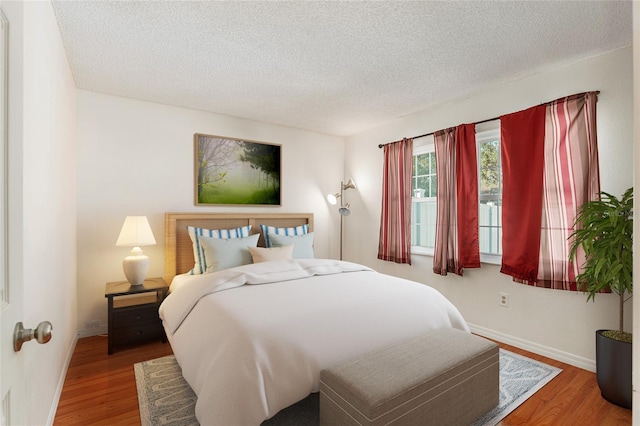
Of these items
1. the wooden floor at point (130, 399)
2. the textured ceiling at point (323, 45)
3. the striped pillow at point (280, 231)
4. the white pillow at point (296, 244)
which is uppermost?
the textured ceiling at point (323, 45)

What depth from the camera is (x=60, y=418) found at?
1.88 meters

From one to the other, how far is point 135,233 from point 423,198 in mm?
3095

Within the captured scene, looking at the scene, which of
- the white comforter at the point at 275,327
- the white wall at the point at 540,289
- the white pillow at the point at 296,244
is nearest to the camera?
the white comforter at the point at 275,327

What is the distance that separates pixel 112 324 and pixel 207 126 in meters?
2.26

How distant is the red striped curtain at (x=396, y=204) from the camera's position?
12.6 ft

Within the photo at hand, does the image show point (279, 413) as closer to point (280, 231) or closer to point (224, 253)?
point (224, 253)

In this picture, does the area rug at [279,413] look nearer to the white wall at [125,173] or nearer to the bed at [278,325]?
the bed at [278,325]

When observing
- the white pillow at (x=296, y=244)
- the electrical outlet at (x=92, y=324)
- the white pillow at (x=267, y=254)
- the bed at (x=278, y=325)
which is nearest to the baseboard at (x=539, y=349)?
the bed at (x=278, y=325)

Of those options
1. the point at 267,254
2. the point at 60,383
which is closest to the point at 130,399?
the point at 60,383

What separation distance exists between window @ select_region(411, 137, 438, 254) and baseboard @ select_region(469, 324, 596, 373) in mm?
988

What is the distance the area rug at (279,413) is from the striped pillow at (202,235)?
0.82m

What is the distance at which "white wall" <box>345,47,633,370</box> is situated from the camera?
233 centimetres

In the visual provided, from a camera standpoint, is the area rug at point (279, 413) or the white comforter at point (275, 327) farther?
the area rug at point (279, 413)

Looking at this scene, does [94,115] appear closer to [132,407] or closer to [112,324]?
[112,324]
